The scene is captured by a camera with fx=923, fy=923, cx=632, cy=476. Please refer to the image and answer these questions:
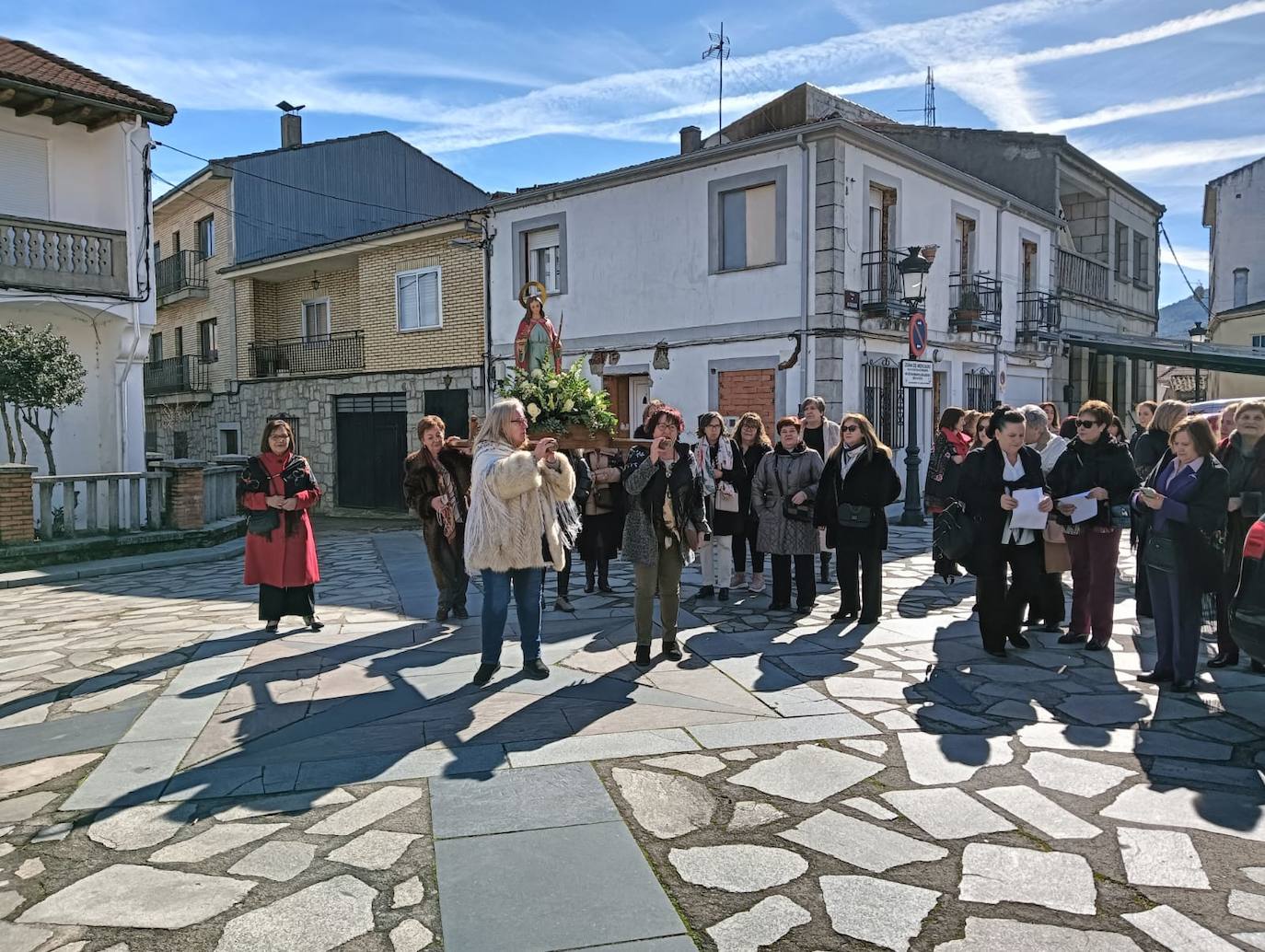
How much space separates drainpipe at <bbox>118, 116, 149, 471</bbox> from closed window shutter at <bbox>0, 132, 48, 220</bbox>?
115 cm

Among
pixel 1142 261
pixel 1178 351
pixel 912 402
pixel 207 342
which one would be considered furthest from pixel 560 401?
pixel 1142 261

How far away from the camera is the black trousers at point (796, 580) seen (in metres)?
7.84

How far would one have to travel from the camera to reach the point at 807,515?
7699 millimetres

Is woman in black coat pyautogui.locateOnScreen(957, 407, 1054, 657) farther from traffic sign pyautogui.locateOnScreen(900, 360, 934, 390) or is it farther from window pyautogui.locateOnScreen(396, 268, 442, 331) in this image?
window pyautogui.locateOnScreen(396, 268, 442, 331)

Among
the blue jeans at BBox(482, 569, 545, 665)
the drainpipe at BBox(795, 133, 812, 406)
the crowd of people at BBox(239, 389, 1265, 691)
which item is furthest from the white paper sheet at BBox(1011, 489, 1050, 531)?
the drainpipe at BBox(795, 133, 812, 406)

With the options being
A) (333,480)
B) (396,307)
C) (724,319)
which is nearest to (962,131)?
(724,319)

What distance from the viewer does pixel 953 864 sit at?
11.3ft

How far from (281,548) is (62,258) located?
9638 mm

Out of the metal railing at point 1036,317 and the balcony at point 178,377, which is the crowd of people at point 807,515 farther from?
the balcony at point 178,377

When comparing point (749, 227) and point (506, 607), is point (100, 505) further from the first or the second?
point (749, 227)

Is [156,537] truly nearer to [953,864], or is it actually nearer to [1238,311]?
[953,864]

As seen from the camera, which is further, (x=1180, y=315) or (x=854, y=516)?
(x=1180, y=315)

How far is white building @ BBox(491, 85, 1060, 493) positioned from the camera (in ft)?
49.3

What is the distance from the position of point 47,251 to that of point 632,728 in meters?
13.3
